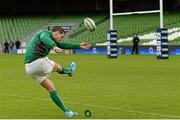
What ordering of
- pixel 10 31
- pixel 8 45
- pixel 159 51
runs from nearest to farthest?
pixel 159 51
pixel 8 45
pixel 10 31

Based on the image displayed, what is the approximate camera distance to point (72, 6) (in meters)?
74.1

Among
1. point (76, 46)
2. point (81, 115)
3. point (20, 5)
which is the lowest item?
point (81, 115)

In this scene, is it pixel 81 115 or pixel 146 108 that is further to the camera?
pixel 146 108

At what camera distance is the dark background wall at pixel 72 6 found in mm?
65562

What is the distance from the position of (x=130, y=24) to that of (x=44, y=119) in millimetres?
51227

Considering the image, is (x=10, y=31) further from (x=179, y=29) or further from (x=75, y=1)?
(x=179, y=29)

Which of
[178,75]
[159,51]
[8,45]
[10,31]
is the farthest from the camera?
[10,31]

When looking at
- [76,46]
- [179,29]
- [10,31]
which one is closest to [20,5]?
[10,31]

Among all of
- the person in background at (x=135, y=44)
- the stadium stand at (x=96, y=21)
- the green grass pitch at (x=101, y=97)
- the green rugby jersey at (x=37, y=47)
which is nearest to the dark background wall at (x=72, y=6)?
the stadium stand at (x=96, y=21)

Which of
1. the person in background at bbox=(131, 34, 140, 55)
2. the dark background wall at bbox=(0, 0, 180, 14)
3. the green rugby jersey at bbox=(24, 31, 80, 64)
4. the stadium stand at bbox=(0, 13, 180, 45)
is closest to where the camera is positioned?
the green rugby jersey at bbox=(24, 31, 80, 64)

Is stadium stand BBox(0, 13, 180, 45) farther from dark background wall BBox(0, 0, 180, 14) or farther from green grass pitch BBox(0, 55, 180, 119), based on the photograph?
green grass pitch BBox(0, 55, 180, 119)

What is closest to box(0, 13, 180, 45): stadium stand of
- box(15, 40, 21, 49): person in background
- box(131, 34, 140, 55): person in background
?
box(15, 40, 21, 49): person in background

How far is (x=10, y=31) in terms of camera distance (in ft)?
238

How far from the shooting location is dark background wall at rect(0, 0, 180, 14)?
65.6 meters
